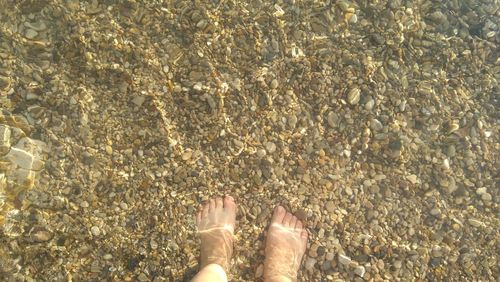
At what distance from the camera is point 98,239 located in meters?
3.11

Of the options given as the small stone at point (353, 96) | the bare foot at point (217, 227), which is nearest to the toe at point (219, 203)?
the bare foot at point (217, 227)

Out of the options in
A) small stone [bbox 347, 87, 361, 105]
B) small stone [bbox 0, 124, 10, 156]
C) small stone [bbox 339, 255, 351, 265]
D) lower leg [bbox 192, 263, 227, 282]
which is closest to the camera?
lower leg [bbox 192, 263, 227, 282]

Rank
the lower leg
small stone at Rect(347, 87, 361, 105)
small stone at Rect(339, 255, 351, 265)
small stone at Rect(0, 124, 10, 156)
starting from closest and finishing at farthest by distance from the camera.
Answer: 1. the lower leg
2. small stone at Rect(0, 124, 10, 156)
3. small stone at Rect(339, 255, 351, 265)
4. small stone at Rect(347, 87, 361, 105)

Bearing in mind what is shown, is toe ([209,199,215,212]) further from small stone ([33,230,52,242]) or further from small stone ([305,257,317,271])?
small stone ([33,230,52,242])

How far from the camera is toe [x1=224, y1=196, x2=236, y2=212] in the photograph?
327 centimetres

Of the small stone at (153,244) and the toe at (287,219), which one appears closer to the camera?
the small stone at (153,244)

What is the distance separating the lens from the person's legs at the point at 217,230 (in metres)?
3.18

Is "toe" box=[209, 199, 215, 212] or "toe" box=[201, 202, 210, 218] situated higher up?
"toe" box=[209, 199, 215, 212]

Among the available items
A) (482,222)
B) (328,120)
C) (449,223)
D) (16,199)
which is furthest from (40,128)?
(482,222)

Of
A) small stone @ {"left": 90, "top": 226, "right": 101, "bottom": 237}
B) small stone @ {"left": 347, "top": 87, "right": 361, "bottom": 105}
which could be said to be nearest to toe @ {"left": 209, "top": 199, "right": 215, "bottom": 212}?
small stone @ {"left": 90, "top": 226, "right": 101, "bottom": 237}

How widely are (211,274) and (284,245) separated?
53 centimetres

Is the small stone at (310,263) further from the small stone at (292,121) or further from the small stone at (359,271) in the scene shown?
the small stone at (292,121)

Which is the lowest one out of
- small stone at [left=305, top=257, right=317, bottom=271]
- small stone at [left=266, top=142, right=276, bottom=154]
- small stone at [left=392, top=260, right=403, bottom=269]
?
small stone at [left=305, top=257, right=317, bottom=271]

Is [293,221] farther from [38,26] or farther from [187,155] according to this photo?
[38,26]
